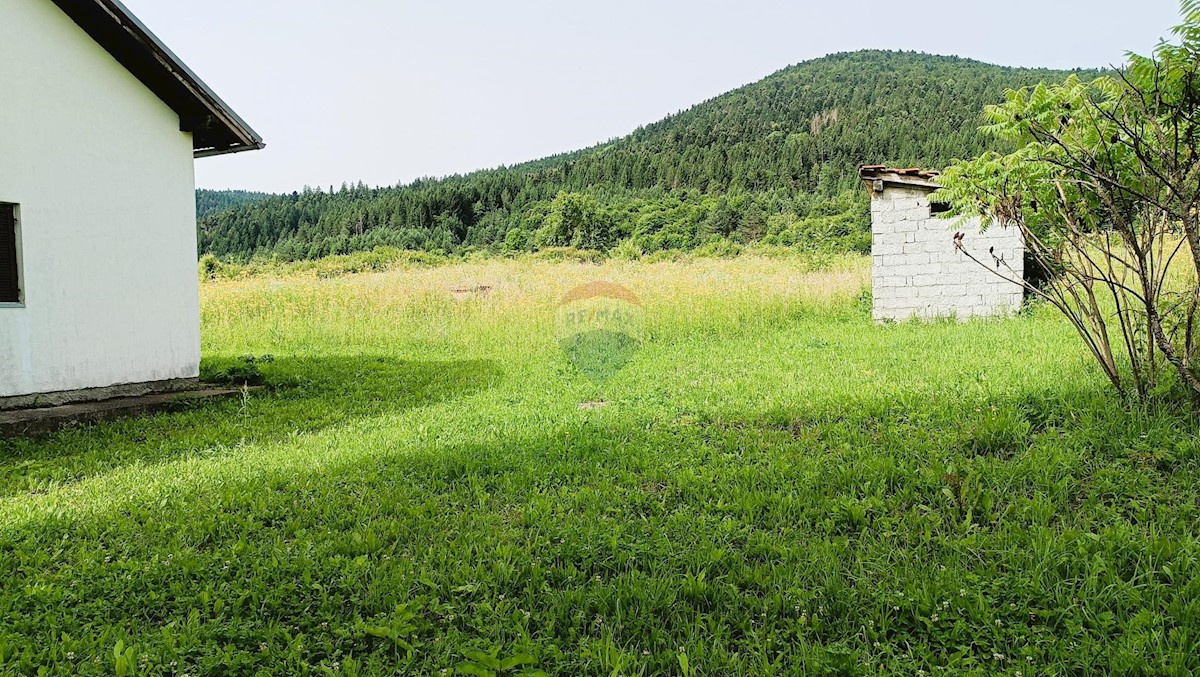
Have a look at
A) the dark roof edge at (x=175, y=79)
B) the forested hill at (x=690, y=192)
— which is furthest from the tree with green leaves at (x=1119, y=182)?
the forested hill at (x=690, y=192)

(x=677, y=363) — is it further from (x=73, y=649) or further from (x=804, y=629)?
(x=73, y=649)

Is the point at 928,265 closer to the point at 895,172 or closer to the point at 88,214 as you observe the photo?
the point at 895,172

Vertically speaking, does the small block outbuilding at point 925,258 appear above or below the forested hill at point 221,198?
below

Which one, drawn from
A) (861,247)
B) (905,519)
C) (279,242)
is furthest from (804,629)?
(279,242)

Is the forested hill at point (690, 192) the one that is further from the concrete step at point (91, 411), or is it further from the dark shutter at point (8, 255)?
the dark shutter at point (8, 255)

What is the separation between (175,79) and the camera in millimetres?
8250

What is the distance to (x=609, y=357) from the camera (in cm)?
1148

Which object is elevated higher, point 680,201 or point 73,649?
point 680,201

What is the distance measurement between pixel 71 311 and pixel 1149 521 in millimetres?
9369

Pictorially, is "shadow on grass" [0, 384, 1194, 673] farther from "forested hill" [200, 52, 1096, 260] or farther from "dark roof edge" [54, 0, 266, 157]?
"forested hill" [200, 52, 1096, 260]

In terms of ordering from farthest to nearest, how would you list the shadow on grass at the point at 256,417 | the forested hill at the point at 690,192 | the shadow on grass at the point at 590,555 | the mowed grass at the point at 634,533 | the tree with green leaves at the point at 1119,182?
the forested hill at the point at 690,192 → the shadow on grass at the point at 256,417 → the tree with green leaves at the point at 1119,182 → the shadow on grass at the point at 590,555 → the mowed grass at the point at 634,533

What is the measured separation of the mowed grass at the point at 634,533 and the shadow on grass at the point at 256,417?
5cm

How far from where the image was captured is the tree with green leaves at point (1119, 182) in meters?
4.79

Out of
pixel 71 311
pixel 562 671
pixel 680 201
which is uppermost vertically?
pixel 680 201
